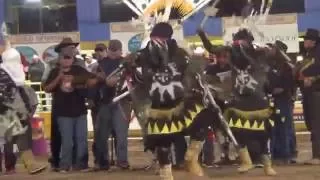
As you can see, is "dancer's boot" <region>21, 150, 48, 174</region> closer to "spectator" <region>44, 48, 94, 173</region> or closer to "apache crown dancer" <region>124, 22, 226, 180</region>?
"spectator" <region>44, 48, 94, 173</region>

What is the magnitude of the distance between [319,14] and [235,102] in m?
23.1

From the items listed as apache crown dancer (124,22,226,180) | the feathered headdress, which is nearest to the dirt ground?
apache crown dancer (124,22,226,180)

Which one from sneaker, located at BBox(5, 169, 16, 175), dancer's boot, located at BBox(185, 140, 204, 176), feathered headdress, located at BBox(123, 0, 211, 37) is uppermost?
feathered headdress, located at BBox(123, 0, 211, 37)

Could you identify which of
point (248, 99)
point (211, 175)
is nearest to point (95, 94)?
point (211, 175)

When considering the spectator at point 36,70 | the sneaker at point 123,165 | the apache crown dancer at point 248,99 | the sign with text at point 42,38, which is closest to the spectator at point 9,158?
the sneaker at point 123,165

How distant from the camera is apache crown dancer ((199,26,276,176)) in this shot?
10.8m

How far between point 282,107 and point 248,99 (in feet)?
A: 5.89

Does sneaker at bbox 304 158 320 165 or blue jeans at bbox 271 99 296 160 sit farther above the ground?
blue jeans at bbox 271 99 296 160

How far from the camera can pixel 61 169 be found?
12.1 meters

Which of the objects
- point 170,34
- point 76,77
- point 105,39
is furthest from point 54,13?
point 170,34

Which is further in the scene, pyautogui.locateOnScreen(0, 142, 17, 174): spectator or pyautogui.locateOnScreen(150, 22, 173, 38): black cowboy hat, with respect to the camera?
pyautogui.locateOnScreen(0, 142, 17, 174): spectator

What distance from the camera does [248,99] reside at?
10844 millimetres

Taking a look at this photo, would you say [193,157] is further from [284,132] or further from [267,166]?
[284,132]

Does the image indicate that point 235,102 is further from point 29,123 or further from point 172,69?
point 29,123
